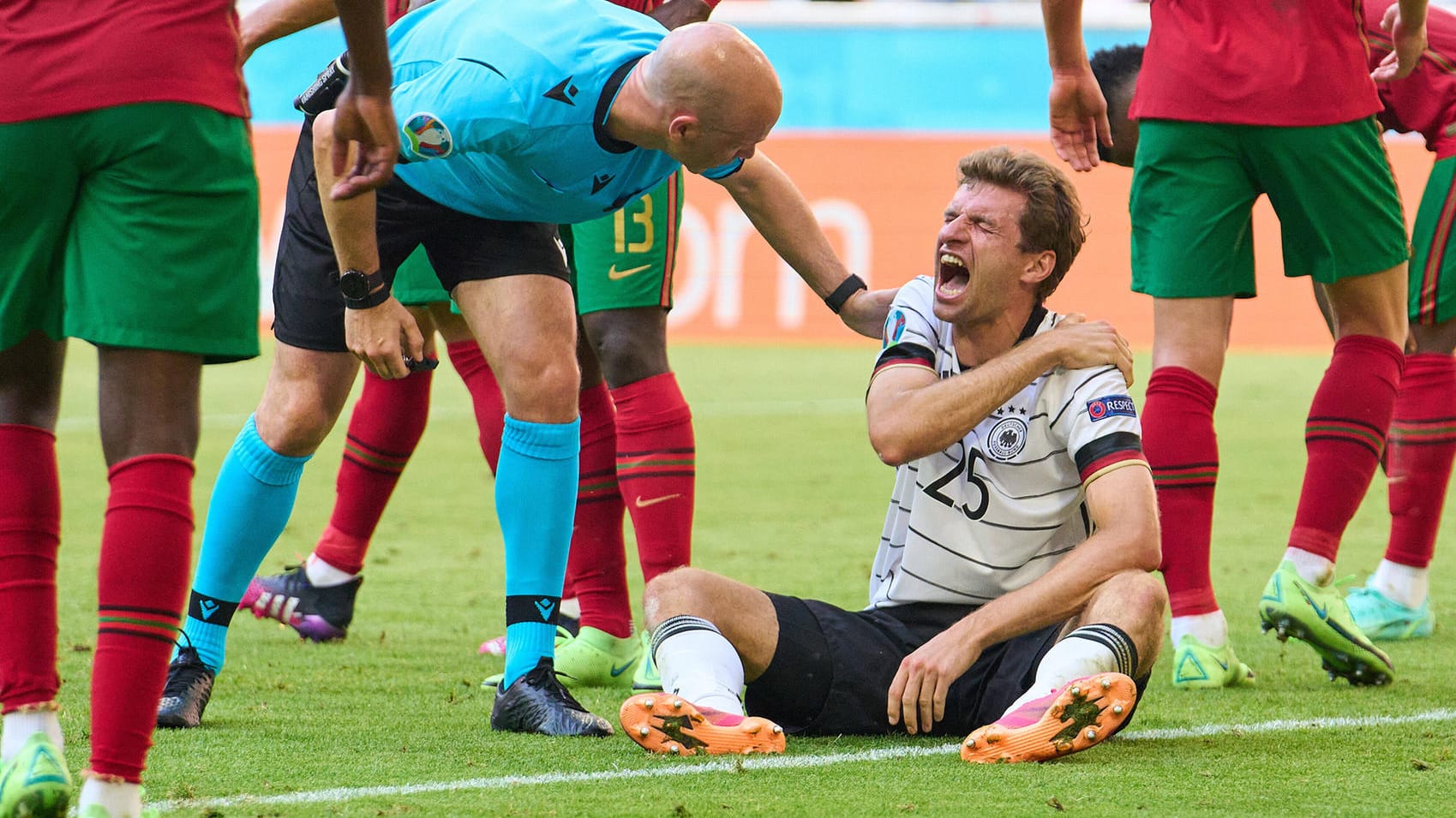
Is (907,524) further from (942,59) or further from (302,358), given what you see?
(942,59)

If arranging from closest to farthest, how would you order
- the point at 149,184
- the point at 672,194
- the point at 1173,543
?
the point at 149,184 < the point at 1173,543 < the point at 672,194

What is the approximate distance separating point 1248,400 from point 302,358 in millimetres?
9830

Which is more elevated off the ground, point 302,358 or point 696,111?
point 696,111

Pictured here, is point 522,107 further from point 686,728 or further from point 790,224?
point 686,728

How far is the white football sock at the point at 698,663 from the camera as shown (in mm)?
3131

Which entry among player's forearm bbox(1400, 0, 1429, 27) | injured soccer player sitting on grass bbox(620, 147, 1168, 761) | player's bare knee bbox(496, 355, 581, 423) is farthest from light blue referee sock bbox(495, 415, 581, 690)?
player's forearm bbox(1400, 0, 1429, 27)

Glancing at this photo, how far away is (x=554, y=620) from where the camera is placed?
11.8ft

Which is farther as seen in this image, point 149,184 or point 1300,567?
point 1300,567

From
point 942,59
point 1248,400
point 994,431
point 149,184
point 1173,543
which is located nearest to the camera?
point 149,184

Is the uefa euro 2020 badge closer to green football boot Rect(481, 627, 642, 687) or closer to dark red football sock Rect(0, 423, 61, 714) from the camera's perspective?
dark red football sock Rect(0, 423, 61, 714)

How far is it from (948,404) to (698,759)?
78cm

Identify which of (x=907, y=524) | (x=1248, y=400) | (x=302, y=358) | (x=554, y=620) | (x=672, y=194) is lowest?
(x=1248, y=400)

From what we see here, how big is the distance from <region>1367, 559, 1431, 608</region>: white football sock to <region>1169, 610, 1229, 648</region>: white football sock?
961 mm

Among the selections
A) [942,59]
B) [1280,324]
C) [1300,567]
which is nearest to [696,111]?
[1300,567]
